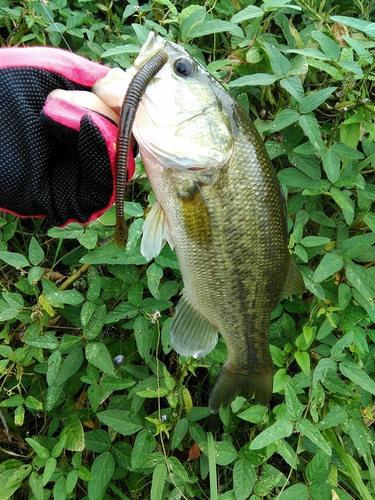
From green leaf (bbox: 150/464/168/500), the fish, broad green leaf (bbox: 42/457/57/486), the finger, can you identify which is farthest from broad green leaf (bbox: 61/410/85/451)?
the finger

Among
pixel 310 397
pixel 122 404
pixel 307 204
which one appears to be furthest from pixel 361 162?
pixel 122 404

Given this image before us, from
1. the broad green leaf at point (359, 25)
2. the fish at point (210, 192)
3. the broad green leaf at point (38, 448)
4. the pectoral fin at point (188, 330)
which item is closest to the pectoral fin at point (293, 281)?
the fish at point (210, 192)

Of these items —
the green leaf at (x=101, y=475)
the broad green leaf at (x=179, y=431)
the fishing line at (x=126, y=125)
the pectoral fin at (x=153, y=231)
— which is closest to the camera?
the fishing line at (x=126, y=125)

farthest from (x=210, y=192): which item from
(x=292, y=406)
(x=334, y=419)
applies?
(x=334, y=419)

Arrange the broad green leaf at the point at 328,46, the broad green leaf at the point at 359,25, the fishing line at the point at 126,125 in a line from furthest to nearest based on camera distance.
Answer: the broad green leaf at the point at 328,46 < the broad green leaf at the point at 359,25 < the fishing line at the point at 126,125

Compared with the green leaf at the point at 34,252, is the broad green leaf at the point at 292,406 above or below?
below

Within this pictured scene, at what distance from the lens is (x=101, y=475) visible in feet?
6.30

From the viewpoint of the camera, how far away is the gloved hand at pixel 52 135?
1379 millimetres

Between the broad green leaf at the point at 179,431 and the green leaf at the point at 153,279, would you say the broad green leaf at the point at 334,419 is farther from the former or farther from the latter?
the green leaf at the point at 153,279

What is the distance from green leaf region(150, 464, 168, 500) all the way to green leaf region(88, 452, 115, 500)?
0.23 meters

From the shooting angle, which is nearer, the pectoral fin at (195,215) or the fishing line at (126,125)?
the fishing line at (126,125)

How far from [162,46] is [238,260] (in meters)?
0.75

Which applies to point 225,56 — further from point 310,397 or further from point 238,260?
point 310,397

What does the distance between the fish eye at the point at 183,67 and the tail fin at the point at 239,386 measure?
46.9 inches
